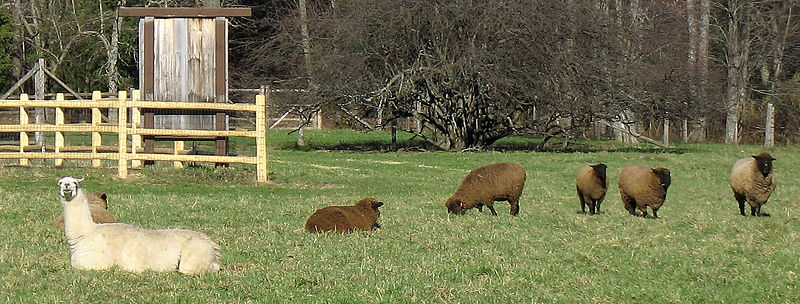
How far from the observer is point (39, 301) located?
28.8ft

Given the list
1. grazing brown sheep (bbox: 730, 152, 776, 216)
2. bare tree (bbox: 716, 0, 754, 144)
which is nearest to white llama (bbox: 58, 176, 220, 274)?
grazing brown sheep (bbox: 730, 152, 776, 216)

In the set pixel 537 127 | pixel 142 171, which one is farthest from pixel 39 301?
pixel 537 127

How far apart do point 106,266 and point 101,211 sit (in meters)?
2.71

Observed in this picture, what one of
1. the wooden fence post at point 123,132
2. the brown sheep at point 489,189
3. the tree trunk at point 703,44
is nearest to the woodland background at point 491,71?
the tree trunk at point 703,44

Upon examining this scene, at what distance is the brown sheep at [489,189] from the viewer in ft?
52.5

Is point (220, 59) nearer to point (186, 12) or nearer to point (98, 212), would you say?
point (186, 12)

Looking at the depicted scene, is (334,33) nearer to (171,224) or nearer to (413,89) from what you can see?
(413,89)

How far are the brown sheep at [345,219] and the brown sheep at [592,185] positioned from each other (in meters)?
4.64

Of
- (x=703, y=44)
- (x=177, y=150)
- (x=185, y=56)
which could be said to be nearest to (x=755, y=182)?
(x=185, y=56)

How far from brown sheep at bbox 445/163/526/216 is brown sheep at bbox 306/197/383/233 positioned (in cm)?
286

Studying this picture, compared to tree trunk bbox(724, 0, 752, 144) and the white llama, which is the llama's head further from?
tree trunk bbox(724, 0, 752, 144)

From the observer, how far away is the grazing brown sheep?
17.3 metres

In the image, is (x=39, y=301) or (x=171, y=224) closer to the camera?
(x=39, y=301)

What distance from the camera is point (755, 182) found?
17344mm
